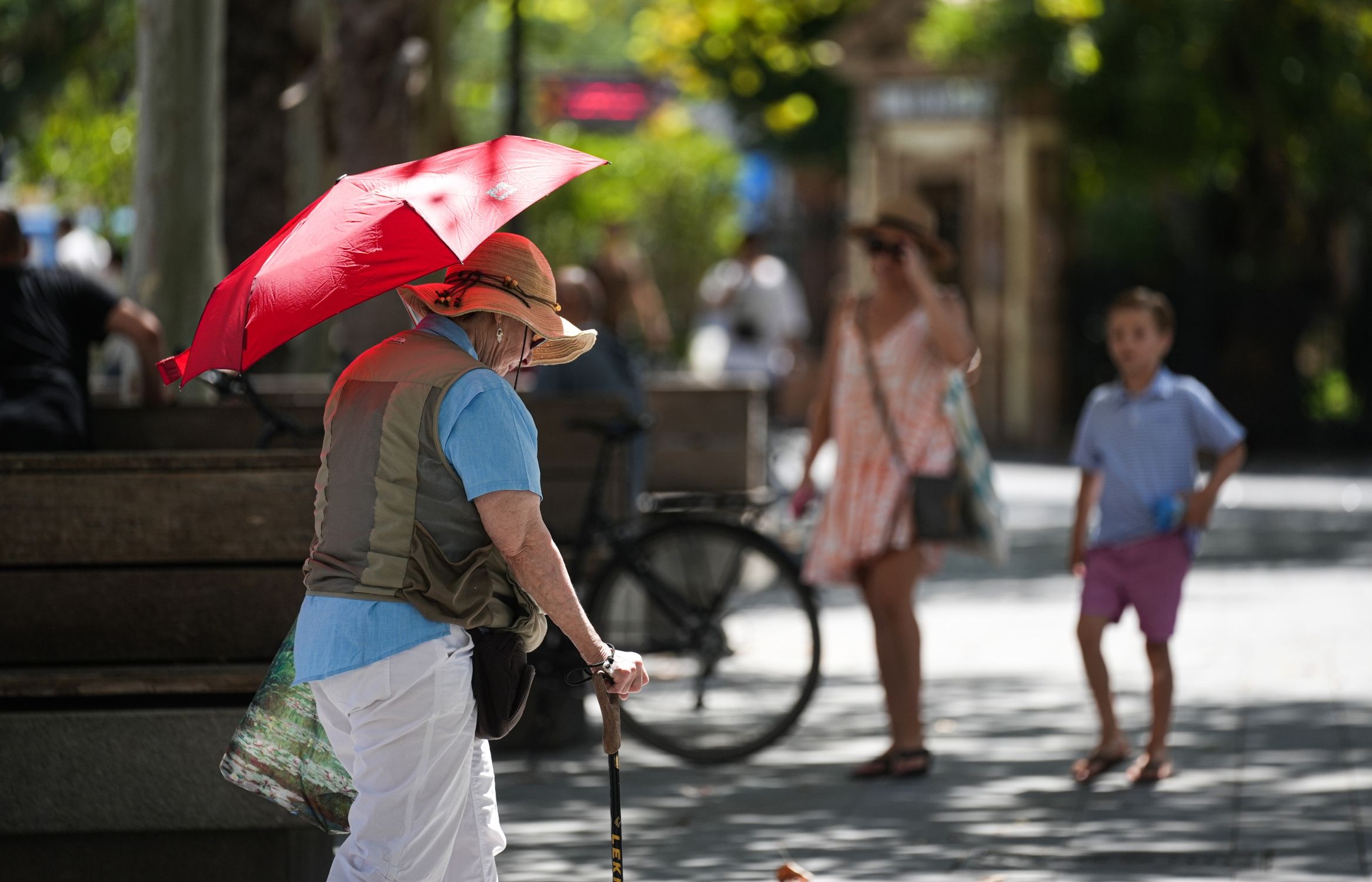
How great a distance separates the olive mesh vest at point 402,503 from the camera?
3906 millimetres

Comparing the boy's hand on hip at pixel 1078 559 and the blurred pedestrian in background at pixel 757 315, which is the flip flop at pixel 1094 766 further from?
the blurred pedestrian in background at pixel 757 315

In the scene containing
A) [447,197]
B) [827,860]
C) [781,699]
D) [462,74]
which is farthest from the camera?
[462,74]

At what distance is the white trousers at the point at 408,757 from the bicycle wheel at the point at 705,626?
3.25 m

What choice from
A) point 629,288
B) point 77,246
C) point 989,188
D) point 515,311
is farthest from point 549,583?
point 989,188

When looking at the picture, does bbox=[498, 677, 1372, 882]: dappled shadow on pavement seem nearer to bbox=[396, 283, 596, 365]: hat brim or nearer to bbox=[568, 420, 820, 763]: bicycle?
bbox=[568, 420, 820, 763]: bicycle

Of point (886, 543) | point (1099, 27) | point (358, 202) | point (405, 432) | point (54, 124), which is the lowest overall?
point (886, 543)

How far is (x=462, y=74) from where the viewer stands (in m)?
34.3

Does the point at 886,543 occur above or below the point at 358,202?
below

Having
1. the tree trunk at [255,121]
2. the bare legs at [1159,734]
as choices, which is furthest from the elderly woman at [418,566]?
the tree trunk at [255,121]

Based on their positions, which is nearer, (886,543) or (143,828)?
(143,828)

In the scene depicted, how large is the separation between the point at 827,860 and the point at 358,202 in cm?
270

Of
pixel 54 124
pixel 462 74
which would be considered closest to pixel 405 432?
pixel 54 124

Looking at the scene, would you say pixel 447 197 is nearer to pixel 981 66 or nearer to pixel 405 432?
pixel 405 432

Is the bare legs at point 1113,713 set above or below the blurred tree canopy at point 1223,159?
below
